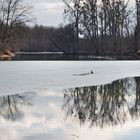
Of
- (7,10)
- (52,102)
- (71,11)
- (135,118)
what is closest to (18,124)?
(135,118)

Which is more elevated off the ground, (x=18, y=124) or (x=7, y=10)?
(x=7, y=10)

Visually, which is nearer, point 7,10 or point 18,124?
point 18,124

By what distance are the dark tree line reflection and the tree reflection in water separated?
1.61 m

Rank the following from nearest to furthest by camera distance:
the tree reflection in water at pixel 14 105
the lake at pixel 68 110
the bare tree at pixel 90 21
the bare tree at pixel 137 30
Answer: the lake at pixel 68 110 < the tree reflection in water at pixel 14 105 < the bare tree at pixel 137 30 < the bare tree at pixel 90 21

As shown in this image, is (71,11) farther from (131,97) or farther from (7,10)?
(131,97)

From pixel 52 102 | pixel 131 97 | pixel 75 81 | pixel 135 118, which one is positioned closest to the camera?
pixel 135 118

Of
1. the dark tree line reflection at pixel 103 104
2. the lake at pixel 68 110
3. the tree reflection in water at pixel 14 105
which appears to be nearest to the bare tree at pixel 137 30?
the lake at pixel 68 110

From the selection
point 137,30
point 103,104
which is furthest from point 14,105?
point 137,30

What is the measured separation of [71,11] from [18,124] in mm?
79489

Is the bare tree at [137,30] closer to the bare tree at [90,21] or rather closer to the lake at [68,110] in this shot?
the bare tree at [90,21]

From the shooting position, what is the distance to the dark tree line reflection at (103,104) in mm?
14305

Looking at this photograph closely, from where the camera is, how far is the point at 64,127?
12.4 m

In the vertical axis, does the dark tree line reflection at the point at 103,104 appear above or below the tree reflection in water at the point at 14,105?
below

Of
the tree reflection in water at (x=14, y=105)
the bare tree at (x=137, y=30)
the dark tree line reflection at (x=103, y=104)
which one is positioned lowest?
Answer: the dark tree line reflection at (x=103, y=104)
